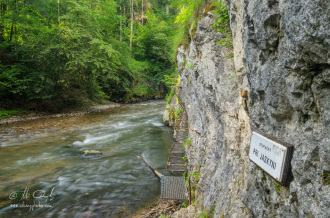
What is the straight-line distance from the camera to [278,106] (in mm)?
1856

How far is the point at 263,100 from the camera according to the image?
2.09 meters

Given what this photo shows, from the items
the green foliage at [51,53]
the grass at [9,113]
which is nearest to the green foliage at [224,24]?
the green foliage at [51,53]

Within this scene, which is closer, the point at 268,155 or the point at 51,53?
the point at 268,155

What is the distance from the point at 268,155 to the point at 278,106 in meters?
0.45

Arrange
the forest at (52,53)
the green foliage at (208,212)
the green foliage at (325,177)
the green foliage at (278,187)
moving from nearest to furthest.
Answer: the green foliage at (325,177) → the green foliage at (278,187) → the green foliage at (208,212) → the forest at (52,53)

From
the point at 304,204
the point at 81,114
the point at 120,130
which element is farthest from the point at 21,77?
the point at 304,204

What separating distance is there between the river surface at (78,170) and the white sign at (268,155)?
4331mm

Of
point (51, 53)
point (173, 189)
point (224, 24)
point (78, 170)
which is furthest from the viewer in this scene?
point (51, 53)

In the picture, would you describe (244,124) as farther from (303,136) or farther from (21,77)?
(21,77)

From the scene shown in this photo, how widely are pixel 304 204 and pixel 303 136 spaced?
Answer: 0.50 meters

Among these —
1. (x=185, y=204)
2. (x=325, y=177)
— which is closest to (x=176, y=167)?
(x=185, y=204)

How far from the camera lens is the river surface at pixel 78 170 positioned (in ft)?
18.6

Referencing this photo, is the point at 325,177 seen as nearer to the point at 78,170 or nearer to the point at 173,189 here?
the point at 173,189

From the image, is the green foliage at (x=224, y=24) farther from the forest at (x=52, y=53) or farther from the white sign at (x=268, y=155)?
the forest at (x=52, y=53)
